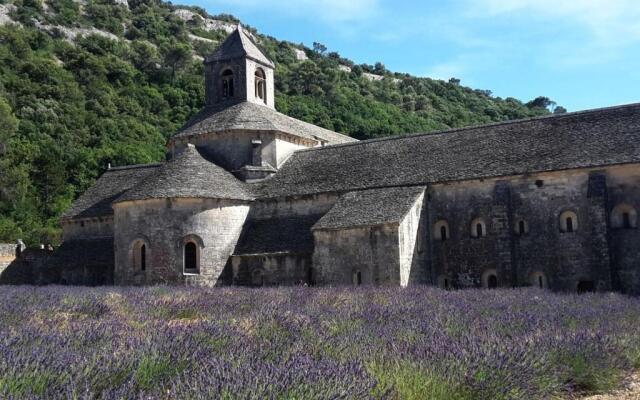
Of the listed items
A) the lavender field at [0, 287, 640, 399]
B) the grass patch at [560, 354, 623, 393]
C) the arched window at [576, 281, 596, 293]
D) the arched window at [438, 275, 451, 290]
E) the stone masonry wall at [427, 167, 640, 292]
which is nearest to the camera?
the lavender field at [0, 287, 640, 399]

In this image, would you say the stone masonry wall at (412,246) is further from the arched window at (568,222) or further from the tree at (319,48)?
the tree at (319,48)

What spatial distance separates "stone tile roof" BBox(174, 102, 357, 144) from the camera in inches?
1340

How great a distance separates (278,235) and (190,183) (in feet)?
14.3

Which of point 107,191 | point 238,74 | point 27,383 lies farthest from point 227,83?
point 27,383

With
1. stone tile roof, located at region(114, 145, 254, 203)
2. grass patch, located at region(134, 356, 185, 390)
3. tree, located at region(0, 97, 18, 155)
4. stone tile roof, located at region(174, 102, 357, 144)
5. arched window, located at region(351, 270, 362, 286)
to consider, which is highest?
tree, located at region(0, 97, 18, 155)

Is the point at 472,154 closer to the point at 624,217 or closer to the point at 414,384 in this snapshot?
the point at 624,217

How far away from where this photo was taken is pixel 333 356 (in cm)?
796

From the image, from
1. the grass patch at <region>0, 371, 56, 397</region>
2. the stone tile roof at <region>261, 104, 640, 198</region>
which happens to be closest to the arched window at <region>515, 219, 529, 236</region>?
the stone tile roof at <region>261, 104, 640, 198</region>

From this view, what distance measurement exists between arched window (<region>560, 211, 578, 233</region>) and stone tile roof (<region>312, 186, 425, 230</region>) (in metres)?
5.40

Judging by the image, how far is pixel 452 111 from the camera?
333 ft

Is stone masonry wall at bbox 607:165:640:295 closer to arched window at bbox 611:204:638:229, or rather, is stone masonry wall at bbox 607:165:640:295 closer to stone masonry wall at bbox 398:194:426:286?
arched window at bbox 611:204:638:229

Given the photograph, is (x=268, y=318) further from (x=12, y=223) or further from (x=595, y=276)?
(x=12, y=223)

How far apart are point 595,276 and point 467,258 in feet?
16.0

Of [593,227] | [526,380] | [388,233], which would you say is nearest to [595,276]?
[593,227]
